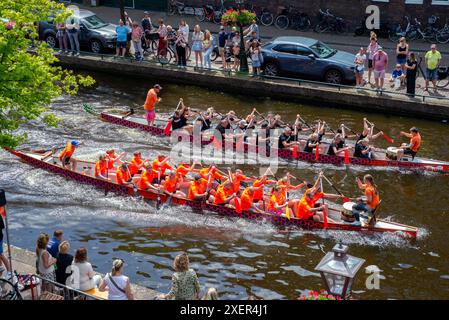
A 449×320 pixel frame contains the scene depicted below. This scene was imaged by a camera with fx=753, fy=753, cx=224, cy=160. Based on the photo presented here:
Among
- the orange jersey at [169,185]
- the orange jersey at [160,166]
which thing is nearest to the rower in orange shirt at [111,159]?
the orange jersey at [160,166]

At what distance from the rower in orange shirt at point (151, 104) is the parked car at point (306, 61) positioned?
18.7ft

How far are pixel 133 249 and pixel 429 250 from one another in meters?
6.60

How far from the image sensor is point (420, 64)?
2812 cm

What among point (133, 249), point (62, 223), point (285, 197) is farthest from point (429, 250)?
point (62, 223)

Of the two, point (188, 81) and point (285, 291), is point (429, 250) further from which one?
point (188, 81)

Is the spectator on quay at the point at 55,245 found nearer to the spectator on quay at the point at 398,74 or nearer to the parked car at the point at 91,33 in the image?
the spectator on quay at the point at 398,74

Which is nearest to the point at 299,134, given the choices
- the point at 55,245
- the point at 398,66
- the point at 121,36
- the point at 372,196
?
the point at 398,66

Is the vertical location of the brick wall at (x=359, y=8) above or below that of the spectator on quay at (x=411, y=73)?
above

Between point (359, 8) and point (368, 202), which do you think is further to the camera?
point (359, 8)

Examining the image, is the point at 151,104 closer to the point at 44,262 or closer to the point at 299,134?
the point at 299,134

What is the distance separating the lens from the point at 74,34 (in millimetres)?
30234

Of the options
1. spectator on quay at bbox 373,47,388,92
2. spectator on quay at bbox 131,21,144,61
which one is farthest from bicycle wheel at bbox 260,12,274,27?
spectator on quay at bbox 373,47,388,92

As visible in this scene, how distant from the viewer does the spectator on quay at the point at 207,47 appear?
28.3 meters

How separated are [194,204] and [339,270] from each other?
726 centimetres
